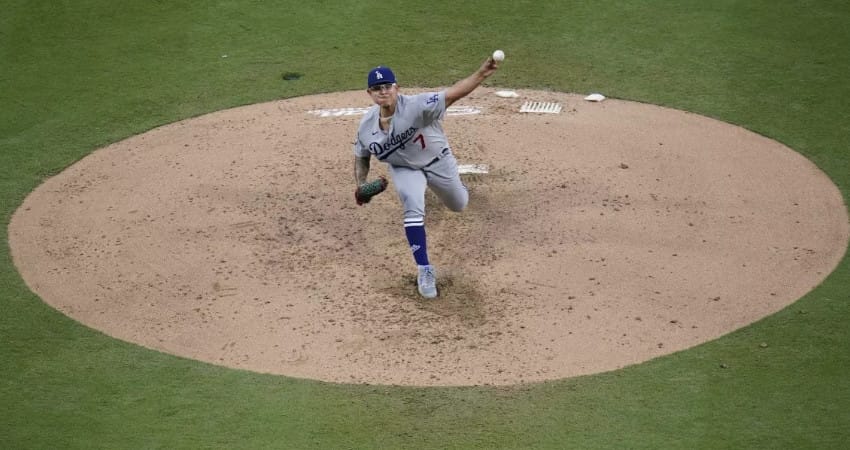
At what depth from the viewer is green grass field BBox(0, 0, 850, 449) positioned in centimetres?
713

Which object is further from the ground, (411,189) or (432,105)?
(432,105)

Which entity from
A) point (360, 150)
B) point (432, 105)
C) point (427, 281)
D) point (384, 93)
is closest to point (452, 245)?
point (427, 281)

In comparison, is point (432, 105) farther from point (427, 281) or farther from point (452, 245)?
point (452, 245)

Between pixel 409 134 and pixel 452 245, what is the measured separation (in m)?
1.18

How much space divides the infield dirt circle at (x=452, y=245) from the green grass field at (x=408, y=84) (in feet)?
0.90

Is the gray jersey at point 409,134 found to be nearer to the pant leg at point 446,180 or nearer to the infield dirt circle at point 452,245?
the pant leg at point 446,180

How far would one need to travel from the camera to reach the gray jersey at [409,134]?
340 inches

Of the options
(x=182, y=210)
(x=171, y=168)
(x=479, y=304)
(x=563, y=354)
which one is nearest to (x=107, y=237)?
(x=182, y=210)

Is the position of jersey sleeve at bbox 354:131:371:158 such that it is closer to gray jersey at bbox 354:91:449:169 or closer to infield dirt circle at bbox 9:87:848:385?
gray jersey at bbox 354:91:449:169

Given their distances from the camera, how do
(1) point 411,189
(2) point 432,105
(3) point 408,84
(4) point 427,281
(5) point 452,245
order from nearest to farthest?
1. (2) point 432,105
2. (4) point 427,281
3. (1) point 411,189
4. (5) point 452,245
5. (3) point 408,84

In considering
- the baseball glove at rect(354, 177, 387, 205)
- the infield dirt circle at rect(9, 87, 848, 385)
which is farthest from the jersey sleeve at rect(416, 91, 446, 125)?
the infield dirt circle at rect(9, 87, 848, 385)

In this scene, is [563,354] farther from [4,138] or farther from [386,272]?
[4,138]

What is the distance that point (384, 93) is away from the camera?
8609mm

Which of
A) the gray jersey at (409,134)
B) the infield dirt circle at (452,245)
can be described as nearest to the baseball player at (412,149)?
the gray jersey at (409,134)
